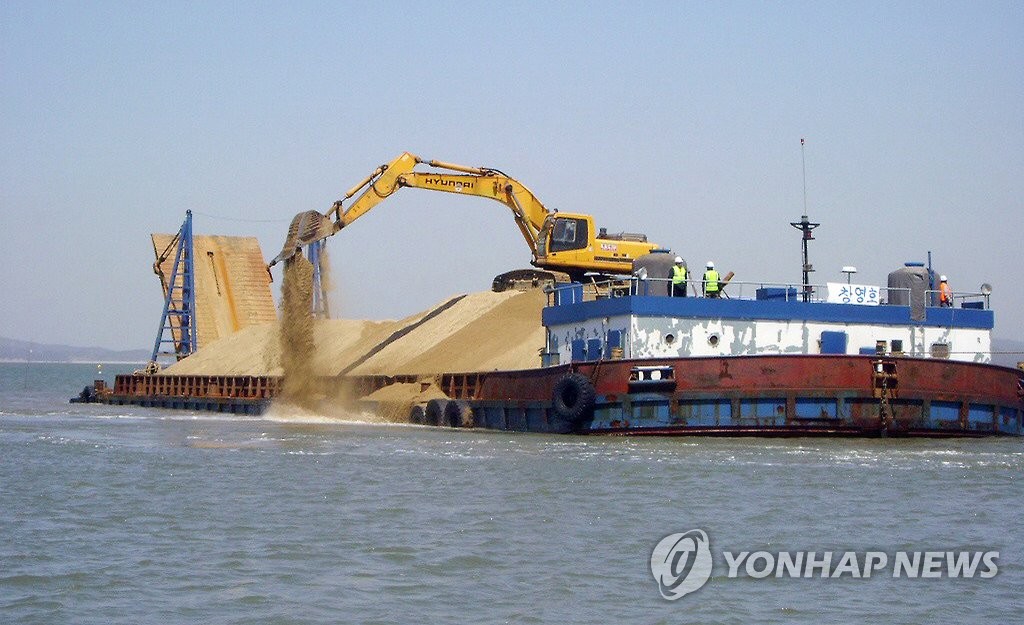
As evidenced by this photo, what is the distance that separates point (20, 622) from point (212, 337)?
1760 inches

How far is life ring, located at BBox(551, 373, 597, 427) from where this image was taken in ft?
82.3

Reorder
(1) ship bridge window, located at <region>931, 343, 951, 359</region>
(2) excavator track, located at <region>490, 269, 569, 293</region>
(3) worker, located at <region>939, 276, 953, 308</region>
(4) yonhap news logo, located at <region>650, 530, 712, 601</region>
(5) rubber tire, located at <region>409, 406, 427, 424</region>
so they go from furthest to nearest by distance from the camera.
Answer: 1. (2) excavator track, located at <region>490, 269, 569, 293</region>
2. (5) rubber tire, located at <region>409, 406, 427, 424</region>
3. (3) worker, located at <region>939, 276, 953, 308</region>
4. (1) ship bridge window, located at <region>931, 343, 951, 359</region>
5. (4) yonhap news logo, located at <region>650, 530, 712, 601</region>

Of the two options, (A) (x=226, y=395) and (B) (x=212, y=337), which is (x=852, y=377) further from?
(B) (x=212, y=337)

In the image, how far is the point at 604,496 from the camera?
1712cm

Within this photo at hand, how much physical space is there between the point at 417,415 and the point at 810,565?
20.2 meters

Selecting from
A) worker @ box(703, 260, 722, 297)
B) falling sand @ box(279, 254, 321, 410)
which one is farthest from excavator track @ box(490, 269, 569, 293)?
→ worker @ box(703, 260, 722, 297)

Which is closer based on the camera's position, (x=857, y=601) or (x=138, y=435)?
(x=857, y=601)

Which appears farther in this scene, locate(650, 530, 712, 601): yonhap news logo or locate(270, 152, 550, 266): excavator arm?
locate(270, 152, 550, 266): excavator arm

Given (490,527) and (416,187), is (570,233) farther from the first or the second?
(490,527)

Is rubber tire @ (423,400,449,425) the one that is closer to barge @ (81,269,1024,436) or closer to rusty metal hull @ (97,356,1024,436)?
barge @ (81,269,1024,436)

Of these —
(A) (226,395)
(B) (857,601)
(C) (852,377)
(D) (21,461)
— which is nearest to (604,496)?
(B) (857,601)

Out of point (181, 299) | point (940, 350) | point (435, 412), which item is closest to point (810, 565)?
point (940, 350)

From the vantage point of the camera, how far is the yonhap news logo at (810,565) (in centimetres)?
1228

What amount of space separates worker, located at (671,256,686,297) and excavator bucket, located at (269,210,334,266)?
14001mm
